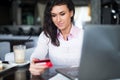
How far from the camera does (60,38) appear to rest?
1866 millimetres

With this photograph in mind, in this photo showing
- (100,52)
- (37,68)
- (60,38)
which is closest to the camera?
(100,52)

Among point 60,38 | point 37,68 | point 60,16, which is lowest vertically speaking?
point 37,68

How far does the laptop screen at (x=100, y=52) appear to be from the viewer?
937 millimetres

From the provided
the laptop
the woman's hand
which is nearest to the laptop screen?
the laptop

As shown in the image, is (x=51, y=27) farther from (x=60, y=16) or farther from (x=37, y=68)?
(x=37, y=68)

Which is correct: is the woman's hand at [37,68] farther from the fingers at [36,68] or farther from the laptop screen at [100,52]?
the laptop screen at [100,52]

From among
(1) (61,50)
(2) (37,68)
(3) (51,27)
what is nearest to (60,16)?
(3) (51,27)

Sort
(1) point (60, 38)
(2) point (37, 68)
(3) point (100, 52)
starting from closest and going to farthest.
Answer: (3) point (100, 52) < (2) point (37, 68) < (1) point (60, 38)

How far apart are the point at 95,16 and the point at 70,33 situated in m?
2.16

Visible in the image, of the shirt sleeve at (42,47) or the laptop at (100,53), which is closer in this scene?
the laptop at (100,53)

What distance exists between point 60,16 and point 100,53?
0.84 metres

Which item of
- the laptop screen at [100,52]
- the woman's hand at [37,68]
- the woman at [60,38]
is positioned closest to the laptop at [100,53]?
the laptop screen at [100,52]

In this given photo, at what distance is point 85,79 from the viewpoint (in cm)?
97

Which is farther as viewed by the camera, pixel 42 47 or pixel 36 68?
pixel 42 47
